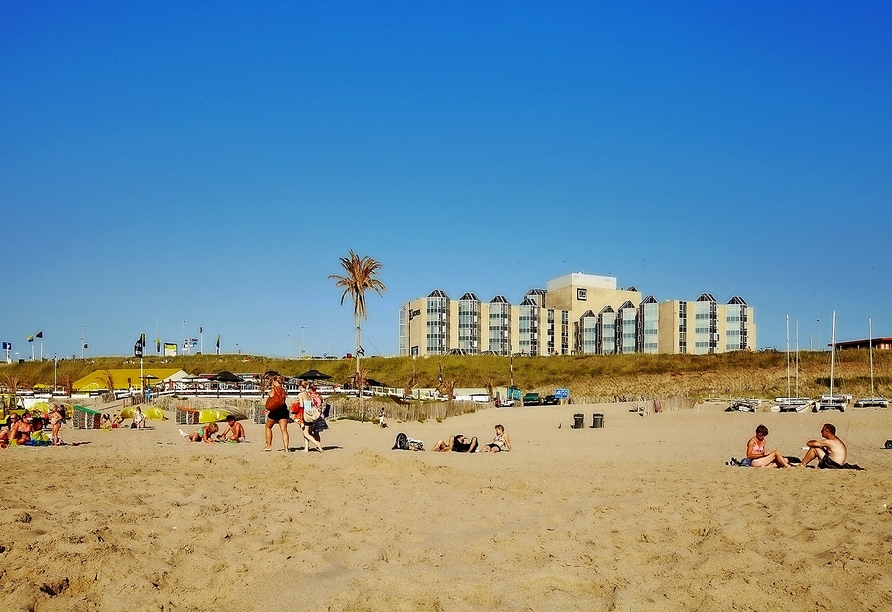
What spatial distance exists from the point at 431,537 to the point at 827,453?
8.50m

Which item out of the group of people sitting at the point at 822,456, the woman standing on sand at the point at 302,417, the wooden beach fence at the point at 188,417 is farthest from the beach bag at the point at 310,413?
the wooden beach fence at the point at 188,417

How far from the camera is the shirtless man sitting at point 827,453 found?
12.1 metres

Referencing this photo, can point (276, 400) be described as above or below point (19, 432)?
above

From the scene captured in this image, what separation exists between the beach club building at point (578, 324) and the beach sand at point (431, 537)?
93293mm

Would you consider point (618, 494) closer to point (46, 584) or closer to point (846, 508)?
point (846, 508)

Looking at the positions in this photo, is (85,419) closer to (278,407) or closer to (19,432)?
(19,432)

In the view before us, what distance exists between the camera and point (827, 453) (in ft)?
40.0

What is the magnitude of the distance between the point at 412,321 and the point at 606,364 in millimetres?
35743

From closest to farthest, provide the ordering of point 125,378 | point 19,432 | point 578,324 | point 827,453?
1. point 827,453
2. point 19,432
3. point 125,378
4. point 578,324

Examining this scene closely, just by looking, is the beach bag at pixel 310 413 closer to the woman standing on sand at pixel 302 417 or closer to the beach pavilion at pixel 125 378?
the woman standing on sand at pixel 302 417

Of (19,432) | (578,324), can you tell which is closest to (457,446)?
(19,432)

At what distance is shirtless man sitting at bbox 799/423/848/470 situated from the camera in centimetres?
1209

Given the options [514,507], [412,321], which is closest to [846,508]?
[514,507]

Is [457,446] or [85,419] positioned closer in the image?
[457,446]
